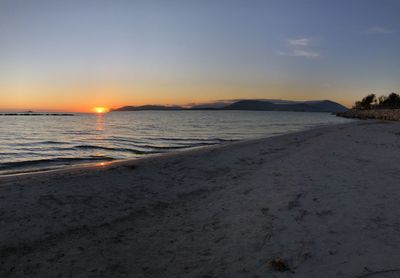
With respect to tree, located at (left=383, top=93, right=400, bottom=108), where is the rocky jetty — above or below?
below

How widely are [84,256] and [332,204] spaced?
19.1ft

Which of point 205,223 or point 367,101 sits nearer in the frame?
point 205,223

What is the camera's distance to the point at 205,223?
748cm

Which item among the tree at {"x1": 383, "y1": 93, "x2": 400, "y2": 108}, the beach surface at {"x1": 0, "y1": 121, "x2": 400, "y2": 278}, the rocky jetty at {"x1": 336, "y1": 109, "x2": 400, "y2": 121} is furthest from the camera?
the tree at {"x1": 383, "y1": 93, "x2": 400, "y2": 108}

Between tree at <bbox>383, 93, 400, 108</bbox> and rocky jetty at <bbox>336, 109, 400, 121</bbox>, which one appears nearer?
rocky jetty at <bbox>336, 109, 400, 121</bbox>

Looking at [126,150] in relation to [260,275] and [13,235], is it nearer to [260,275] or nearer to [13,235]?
[13,235]

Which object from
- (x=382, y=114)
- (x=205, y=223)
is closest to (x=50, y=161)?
(x=205, y=223)

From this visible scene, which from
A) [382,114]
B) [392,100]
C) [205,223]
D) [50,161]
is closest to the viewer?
[205,223]

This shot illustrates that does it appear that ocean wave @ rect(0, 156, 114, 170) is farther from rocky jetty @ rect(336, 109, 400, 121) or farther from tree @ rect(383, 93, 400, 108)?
tree @ rect(383, 93, 400, 108)

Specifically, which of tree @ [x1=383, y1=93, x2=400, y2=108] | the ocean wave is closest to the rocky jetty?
tree @ [x1=383, y1=93, x2=400, y2=108]

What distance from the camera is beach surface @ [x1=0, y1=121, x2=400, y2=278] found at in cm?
546

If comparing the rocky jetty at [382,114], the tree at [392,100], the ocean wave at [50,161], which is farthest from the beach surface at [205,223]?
the tree at [392,100]

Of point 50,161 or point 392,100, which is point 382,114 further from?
point 50,161

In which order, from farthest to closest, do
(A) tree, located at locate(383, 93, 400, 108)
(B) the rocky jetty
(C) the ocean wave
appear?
1. (A) tree, located at locate(383, 93, 400, 108)
2. (B) the rocky jetty
3. (C) the ocean wave
